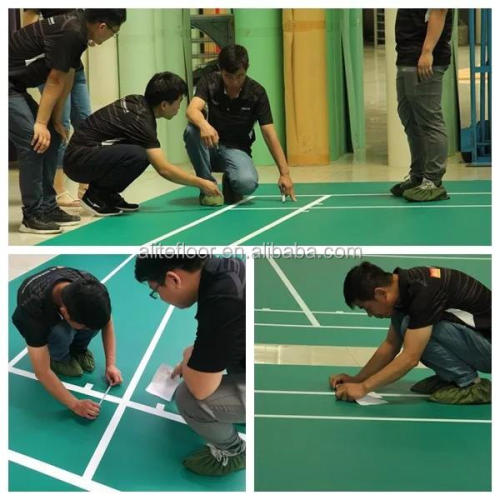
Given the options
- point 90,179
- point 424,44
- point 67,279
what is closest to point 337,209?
point 424,44

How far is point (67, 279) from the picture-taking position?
6.85 ft

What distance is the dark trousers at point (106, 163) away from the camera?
3.04 m

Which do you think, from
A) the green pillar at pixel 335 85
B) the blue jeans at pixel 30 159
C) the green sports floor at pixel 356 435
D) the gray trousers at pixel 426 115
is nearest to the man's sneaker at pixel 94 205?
the blue jeans at pixel 30 159

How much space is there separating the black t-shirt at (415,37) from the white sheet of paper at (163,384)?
166 cm

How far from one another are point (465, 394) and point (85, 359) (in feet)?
3.01

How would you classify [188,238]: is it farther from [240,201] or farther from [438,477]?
[438,477]

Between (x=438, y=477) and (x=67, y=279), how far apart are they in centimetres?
93

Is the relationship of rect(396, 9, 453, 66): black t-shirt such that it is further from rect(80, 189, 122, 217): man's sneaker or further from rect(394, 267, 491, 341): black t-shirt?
→ rect(394, 267, 491, 341): black t-shirt

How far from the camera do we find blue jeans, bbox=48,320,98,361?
2.16m

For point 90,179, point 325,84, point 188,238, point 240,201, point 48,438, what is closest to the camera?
point 48,438

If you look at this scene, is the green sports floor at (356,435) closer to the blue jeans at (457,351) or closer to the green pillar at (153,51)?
the blue jeans at (457,351)

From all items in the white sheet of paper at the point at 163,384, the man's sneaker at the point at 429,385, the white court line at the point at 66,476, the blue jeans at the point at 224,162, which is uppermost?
the blue jeans at the point at 224,162

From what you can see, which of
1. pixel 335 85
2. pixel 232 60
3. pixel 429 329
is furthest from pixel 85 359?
pixel 335 85

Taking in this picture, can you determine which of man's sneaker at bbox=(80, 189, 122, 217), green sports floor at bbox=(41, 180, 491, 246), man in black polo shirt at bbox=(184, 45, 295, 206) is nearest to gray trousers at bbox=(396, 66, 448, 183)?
green sports floor at bbox=(41, 180, 491, 246)
